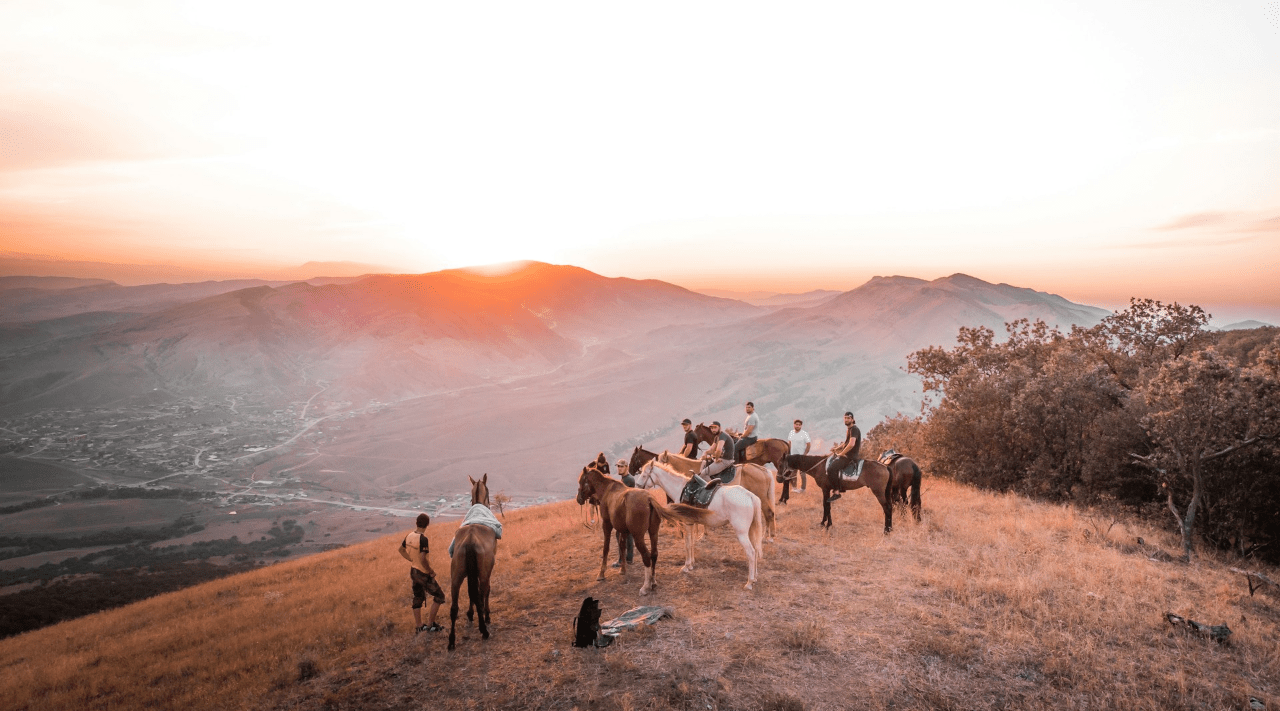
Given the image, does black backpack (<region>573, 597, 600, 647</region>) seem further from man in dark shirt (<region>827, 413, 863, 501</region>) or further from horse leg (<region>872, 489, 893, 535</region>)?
horse leg (<region>872, 489, 893, 535</region>)

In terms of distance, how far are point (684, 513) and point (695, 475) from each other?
0.91 m

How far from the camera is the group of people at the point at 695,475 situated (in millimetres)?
9562

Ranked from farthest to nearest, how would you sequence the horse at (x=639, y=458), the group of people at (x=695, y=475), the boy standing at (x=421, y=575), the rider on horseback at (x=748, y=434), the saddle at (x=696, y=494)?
1. the rider on horseback at (x=748, y=434)
2. the horse at (x=639, y=458)
3. the saddle at (x=696, y=494)
4. the group of people at (x=695, y=475)
5. the boy standing at (x=421, y=575)

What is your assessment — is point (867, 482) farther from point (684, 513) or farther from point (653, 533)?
point (653, 533)

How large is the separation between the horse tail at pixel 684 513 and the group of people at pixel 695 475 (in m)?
0.62

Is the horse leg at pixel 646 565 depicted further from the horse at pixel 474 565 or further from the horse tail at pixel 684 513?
the horse at pixel 474 565

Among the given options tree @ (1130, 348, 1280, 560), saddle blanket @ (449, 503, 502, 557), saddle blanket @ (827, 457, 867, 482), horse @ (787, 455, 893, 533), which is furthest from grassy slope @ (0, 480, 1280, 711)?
tree @ (1130, 348, 1280, 560)

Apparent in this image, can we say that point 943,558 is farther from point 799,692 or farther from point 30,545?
point 30,545

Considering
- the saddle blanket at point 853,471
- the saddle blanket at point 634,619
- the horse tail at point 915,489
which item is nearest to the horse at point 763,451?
the saddle blanket at point 853,471

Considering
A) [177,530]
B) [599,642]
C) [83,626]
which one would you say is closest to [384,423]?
[177,530]

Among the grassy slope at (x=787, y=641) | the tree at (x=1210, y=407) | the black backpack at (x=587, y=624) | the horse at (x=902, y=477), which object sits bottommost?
the grassy slope at (x=787, y=641)

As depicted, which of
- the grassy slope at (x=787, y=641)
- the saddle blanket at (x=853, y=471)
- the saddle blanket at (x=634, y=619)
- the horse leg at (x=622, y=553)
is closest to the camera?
the grassy slope at (x=787, y=641)

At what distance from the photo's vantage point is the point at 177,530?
8875cm

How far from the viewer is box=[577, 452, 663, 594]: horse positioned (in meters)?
10.7
